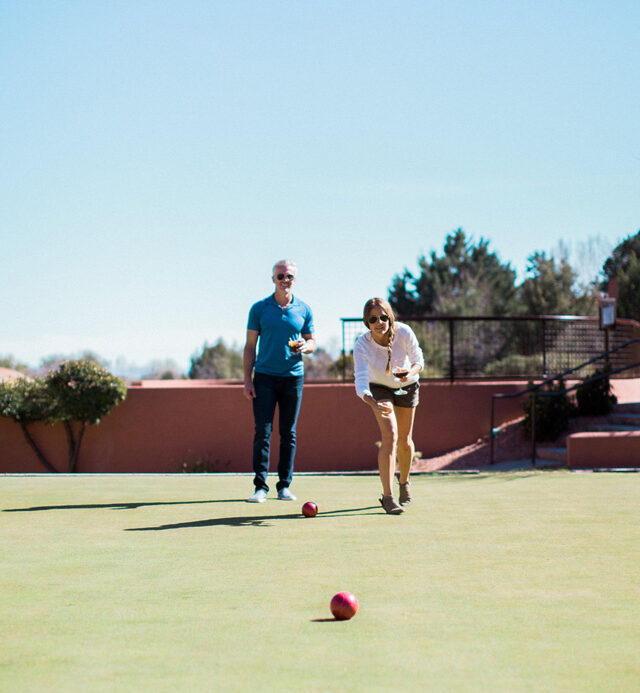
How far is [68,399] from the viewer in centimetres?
1470

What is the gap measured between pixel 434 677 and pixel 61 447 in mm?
13695

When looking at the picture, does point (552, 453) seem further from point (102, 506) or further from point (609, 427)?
point (102, 506)

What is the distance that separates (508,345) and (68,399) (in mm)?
8192

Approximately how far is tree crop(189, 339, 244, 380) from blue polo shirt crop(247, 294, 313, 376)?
42017mm

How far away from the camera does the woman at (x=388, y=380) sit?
6.42m

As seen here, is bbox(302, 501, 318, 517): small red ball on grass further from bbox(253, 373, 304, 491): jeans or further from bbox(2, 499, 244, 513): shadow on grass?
bbox(2, 499, 244, 513): shadow on grass

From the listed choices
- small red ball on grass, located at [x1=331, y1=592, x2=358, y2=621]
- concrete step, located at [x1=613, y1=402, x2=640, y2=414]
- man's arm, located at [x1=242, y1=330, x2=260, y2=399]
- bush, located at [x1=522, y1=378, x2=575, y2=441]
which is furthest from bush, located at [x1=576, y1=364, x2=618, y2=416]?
small red ball on grass, located at [x1=331, y1=592, x2=358, y2=621]

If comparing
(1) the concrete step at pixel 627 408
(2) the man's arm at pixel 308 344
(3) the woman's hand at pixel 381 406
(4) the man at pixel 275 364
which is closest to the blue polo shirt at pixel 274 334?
(4) the man at pixel 275 364

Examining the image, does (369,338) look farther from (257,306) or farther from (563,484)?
(563,484)

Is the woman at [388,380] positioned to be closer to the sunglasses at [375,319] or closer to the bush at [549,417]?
the sunglasses at [375,319]

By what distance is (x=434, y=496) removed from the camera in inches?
316

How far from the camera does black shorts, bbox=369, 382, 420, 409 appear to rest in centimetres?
668

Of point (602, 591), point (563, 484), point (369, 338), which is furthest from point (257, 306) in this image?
point (602, 591)

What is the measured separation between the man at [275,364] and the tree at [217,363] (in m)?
42.0
